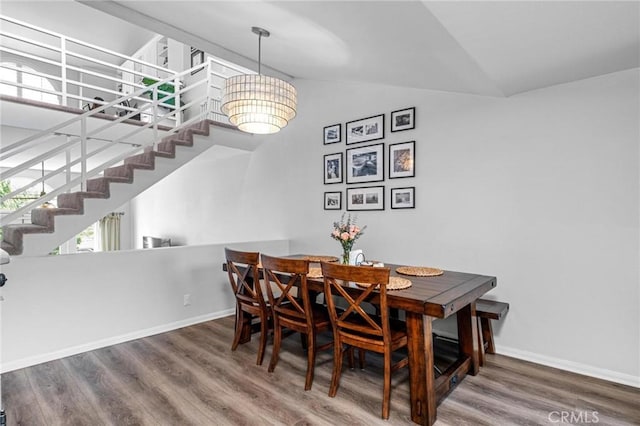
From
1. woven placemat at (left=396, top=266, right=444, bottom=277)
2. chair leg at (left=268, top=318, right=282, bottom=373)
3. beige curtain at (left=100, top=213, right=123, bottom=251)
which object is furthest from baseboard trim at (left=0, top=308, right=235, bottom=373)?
beige curtain at (left=100, top=213, right=123, bottom=251)

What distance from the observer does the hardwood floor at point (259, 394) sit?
206cm

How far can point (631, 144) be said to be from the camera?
7.99ft

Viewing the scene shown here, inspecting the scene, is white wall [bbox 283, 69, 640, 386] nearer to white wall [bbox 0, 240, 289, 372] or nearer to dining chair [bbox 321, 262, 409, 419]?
dining chair [bbox 321, 262, 409, 419]

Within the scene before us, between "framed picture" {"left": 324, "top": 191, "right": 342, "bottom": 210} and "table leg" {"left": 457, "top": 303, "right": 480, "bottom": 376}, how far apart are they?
6.51 ft

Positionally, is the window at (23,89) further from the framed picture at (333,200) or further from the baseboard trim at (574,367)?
the baseboard trim at (574,367)

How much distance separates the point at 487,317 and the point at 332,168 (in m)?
2.35

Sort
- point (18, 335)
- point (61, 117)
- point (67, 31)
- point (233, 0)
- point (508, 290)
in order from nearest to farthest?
point (233, 0) < point (18, 335) < point (508, 290) < point (61, 117) < point (67, 31)

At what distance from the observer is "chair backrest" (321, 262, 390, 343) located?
201 centimetres

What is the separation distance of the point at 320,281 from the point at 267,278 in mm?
445

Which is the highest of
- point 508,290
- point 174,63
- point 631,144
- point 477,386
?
point 174,63

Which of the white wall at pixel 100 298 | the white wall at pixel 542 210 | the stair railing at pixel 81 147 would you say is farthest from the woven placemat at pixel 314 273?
the stair railing at pixel 81 147

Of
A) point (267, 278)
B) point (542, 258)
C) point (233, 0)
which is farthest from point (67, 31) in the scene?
point (542, 258)

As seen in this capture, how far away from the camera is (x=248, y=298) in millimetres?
2949

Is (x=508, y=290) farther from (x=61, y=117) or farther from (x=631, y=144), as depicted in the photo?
(x=61, y=117)
